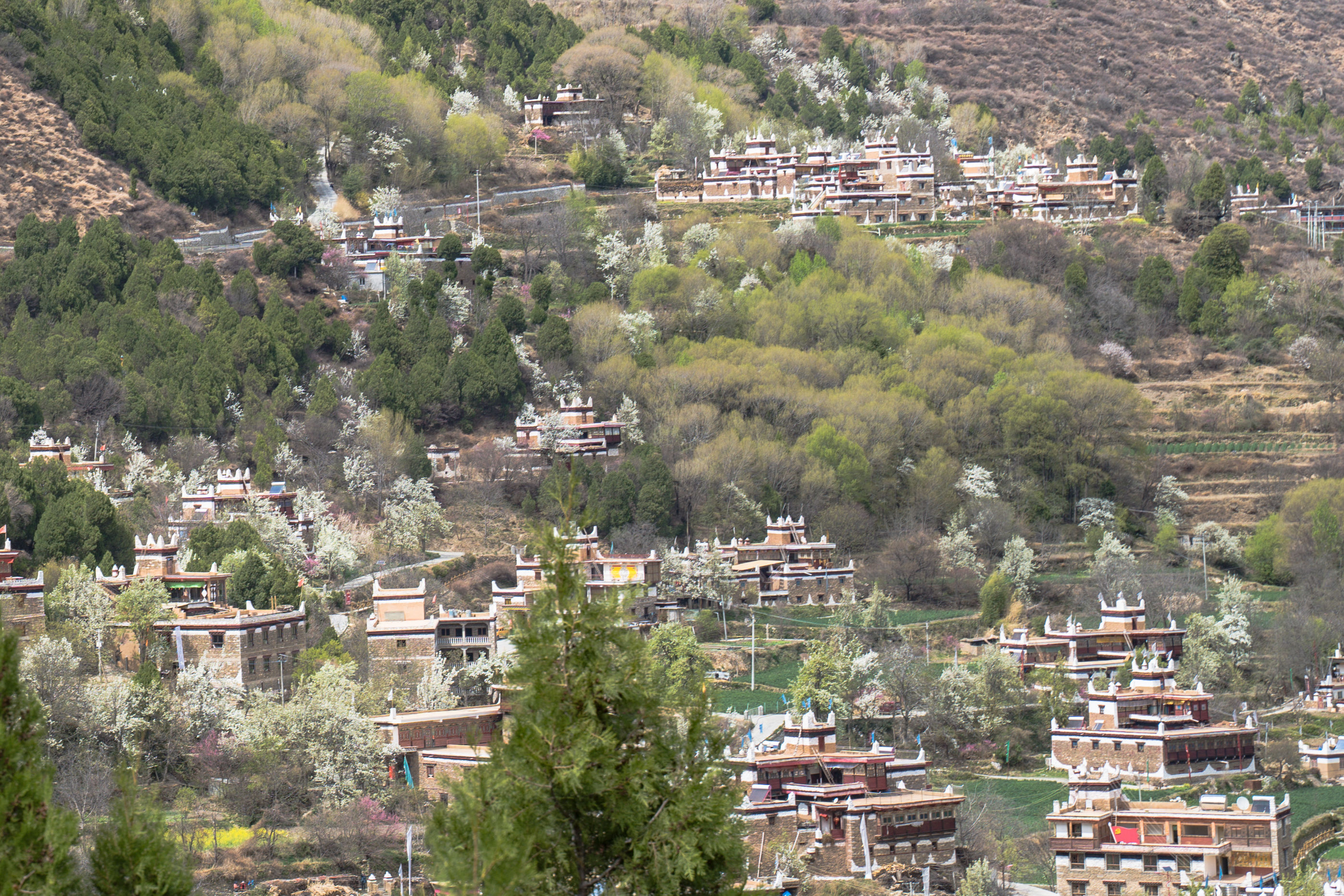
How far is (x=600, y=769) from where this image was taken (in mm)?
14789

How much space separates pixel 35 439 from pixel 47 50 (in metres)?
27.4

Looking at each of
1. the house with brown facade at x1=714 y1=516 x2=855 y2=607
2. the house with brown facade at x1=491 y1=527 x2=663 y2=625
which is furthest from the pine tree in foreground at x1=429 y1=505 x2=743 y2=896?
the house with brown facade at x1=714 y1=516 x2=855 y2=607

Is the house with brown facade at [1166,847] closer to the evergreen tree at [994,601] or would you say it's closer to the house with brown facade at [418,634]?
the house with brown facade at [418,634]

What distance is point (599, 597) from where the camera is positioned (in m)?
15.5

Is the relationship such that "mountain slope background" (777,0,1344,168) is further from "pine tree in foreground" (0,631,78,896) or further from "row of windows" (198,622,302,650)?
"pine tree in foreground" (0,631,78,896)

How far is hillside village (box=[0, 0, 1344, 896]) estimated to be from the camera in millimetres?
38219

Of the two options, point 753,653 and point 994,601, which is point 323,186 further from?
point 753,653

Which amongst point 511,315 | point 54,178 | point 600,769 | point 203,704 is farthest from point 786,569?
point 600,769

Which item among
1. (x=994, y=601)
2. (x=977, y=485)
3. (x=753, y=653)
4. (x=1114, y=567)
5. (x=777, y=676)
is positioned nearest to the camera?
(x=777, y=676)

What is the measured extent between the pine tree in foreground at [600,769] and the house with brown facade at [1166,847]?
80.3 ft

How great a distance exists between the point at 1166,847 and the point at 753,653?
20.0m

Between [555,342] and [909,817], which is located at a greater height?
[555,342]

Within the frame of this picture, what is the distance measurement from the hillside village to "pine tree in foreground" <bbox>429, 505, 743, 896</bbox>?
33mm

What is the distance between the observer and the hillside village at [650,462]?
38219 millimetres
